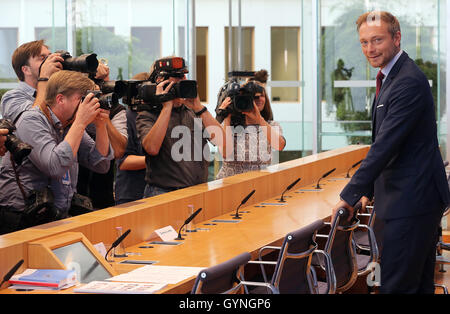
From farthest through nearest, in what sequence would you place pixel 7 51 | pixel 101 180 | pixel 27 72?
pixel 7 51 → pixel 101 180 → pixel 27 72

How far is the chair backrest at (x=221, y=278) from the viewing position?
2.40 metres

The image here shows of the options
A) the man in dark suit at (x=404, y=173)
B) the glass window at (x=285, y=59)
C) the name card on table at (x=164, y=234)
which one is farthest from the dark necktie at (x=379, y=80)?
the glass window at (x=285, y=59)

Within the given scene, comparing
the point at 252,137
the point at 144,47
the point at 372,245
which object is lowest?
the point at 372,245

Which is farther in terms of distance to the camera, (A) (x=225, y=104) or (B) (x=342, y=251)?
(A) (x=225, y=104)

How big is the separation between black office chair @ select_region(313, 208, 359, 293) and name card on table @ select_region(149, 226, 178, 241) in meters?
0.79

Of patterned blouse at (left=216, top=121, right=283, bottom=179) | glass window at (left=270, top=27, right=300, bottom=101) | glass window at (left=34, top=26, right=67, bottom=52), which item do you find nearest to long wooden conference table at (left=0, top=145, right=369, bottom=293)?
patterned blouse at (left=216, top=121, right=283, bottom=179)

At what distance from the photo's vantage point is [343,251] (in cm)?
403

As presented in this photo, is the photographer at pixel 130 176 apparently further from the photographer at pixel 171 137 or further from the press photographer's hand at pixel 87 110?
the press photographer's hand at pixel 87 110

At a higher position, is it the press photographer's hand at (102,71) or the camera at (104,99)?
the press photographer's hand at (102,71)

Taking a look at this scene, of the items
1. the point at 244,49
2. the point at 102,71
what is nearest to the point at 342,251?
the point at 102,71

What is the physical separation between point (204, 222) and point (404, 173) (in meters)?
1.54

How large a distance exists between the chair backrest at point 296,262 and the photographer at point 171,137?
1136 millimetres

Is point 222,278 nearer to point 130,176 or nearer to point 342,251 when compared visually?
point 342,251
